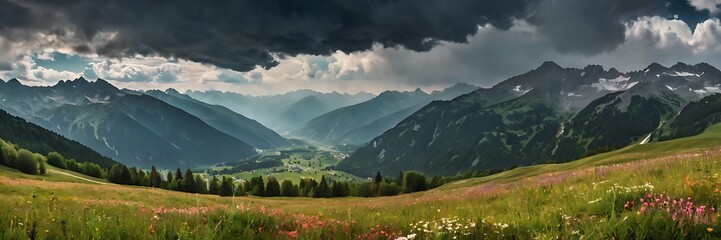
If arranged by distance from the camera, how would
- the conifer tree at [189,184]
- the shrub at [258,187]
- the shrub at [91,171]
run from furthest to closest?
the shrub at [91,171], the conifer tree at [189,184], the shrub at [258,187]

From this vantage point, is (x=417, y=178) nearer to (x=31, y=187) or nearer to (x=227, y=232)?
(x=31, y=187)

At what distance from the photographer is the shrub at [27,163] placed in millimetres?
122850

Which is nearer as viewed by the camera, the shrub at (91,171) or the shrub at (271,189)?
the shrub at (271,189)

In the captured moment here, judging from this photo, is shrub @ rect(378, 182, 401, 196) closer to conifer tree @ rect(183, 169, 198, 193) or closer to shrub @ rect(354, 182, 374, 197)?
shrub @ rect(354, 182, 374, 197)

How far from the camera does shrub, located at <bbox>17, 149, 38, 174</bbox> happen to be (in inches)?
4837

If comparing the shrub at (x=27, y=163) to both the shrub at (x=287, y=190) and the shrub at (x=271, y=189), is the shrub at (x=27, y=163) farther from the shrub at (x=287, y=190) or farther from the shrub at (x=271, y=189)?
the shrub at (x=287, y=190)

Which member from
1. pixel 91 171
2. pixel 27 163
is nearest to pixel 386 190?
pixel 27 163

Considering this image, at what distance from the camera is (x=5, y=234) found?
16.1ft

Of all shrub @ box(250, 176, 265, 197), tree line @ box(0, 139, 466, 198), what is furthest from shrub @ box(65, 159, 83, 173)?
shrub @ box(250, 176, 265, 197)

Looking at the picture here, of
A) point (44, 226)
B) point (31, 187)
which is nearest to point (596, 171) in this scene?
point (44, 226)

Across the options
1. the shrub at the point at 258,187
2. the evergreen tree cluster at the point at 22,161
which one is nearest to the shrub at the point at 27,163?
the evergreen tree cluster at the point at 22,161

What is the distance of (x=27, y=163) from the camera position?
124m

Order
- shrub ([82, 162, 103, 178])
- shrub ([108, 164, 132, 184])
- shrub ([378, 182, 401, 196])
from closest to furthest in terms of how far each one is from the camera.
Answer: shrub ([378, 182, 401, 196])
shrub ([108, 164, 132, 184])
shrub ([82, 162, 103, 178])

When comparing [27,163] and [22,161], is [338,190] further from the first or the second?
[22,161]
